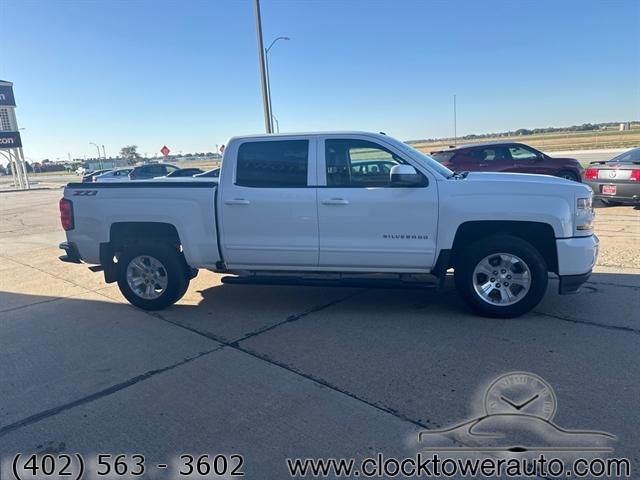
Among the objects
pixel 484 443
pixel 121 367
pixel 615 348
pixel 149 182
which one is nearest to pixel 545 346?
pixel 615 348

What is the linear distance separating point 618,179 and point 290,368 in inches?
398

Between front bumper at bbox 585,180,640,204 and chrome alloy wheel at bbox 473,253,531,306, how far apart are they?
775cm

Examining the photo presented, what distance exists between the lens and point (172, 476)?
8.59ft

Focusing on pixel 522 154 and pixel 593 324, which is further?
pixel 522 154

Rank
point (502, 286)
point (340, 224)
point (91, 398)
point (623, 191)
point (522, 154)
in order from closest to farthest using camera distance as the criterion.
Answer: point (91, 398) < point (502, 286) < point (340, 224) < point (623, 191) < point (522, 154)

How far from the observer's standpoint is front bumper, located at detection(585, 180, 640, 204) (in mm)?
10305

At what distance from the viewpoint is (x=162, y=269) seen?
5324mm

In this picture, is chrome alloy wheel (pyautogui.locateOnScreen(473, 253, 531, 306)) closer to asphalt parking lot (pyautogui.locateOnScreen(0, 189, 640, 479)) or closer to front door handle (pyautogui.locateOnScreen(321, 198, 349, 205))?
asphalt parking lot (pyautogui.locateOnScreen(0, 189, 640, 479))

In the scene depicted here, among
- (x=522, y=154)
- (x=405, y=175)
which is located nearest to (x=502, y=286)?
(x=405, y=175)

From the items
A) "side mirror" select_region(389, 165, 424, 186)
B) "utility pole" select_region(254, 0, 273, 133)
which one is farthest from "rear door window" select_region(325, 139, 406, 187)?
"utility pole" select_region(254, 0, 273, 133)

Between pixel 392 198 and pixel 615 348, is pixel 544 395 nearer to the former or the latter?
pixel 615 348

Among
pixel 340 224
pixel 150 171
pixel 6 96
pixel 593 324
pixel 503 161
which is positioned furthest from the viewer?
pixel 6 96

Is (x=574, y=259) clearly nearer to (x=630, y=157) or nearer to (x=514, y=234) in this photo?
(x=514, y=234)

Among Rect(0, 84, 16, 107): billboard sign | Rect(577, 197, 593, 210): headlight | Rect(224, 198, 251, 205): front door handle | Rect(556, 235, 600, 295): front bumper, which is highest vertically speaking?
Rect(0, 84, 16, 107): billboard sign
